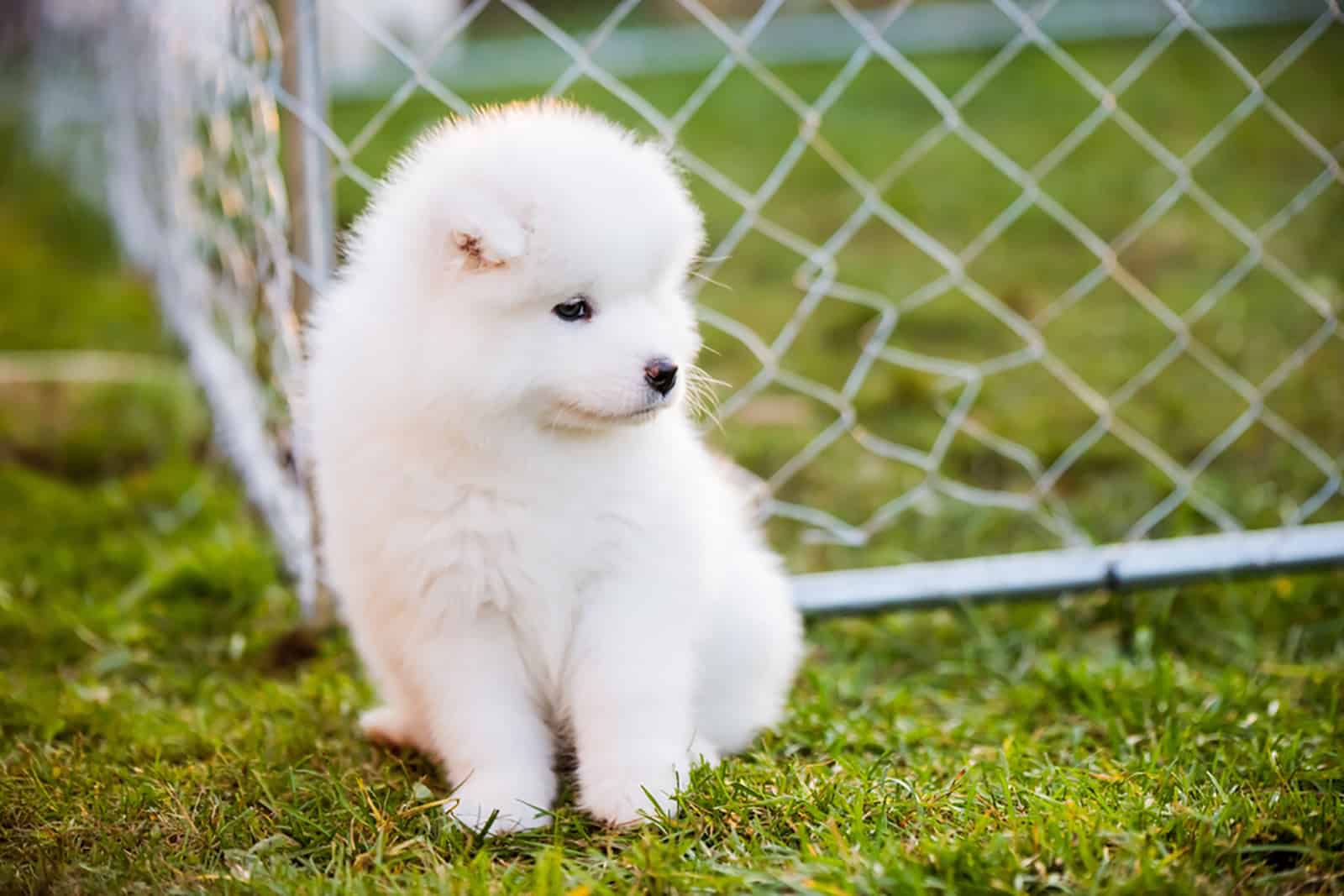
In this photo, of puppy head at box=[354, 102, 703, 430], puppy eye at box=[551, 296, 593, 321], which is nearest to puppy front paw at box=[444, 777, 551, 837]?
puppy head at box=[354, 102, 703, 430]

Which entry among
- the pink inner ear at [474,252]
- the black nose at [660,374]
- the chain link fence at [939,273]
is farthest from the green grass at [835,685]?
the pink inner ear at [474,252]

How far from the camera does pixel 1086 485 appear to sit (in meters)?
2.93

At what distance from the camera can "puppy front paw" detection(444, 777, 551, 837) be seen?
1606 mm

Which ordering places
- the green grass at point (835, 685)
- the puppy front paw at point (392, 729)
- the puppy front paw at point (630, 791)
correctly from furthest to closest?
the puppy front paw at point (392, 729) → the puppy front paw at point (630, 791) → the green grass at point (835, 685)

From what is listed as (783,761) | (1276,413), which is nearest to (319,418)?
(783,761)

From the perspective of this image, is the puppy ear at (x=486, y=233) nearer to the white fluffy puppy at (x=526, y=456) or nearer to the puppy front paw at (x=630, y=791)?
the white fluffy puppy at (x=526, y=456)

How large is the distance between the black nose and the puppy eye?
10 cm

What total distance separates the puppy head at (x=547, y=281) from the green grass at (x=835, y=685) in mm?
520

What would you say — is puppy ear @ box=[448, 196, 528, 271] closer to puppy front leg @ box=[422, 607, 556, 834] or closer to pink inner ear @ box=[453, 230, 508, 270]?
pink inner ear @ box=[453, 230, 508, 270]

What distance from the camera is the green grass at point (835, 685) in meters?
1.48

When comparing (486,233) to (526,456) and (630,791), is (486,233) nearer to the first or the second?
(526,456)

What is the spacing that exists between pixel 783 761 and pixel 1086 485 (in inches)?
54.2

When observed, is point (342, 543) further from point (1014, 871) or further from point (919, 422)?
point (919, 422)

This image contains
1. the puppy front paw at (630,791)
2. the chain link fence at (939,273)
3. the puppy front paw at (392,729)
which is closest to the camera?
the puppy front paw at (630,791)
